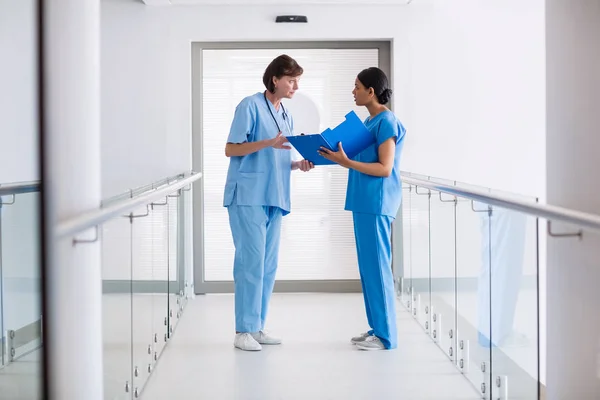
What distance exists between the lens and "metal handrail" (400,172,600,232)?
2.21 meters

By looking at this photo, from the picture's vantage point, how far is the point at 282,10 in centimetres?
635

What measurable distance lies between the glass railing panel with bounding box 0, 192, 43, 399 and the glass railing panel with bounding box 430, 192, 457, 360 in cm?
200

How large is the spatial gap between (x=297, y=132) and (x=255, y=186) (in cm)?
217

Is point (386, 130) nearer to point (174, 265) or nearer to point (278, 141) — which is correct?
point (278, 141)

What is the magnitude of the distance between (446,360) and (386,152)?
1124 mm

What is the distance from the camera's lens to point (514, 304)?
3.07 m

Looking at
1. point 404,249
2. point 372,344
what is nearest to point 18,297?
point 372,344

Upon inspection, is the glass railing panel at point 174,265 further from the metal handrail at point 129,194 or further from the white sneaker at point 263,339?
the white sneaker at point 263,339

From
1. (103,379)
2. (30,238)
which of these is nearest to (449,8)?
(30,238)

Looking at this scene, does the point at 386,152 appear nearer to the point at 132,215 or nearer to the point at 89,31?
the point at 132,215

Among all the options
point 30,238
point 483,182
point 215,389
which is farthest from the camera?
point 483,182

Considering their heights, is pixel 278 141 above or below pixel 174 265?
above

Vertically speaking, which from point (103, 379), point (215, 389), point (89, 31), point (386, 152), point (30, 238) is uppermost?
point (89, 31)

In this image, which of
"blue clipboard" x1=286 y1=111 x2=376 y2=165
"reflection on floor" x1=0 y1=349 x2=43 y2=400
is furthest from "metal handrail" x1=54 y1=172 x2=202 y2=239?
"blue clipboard" x1=286 y1=111 x2=376 y2=165
